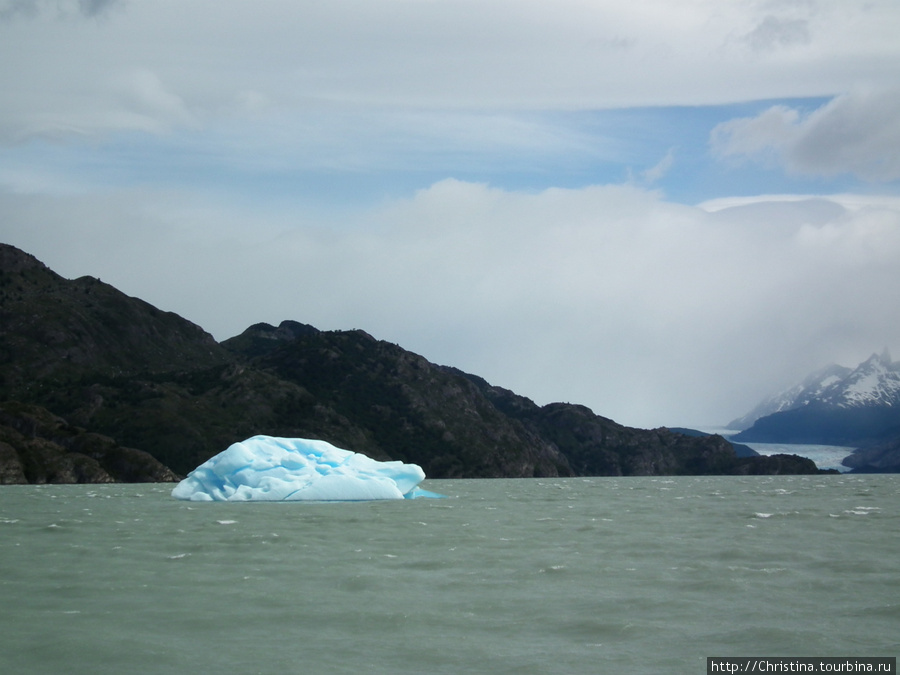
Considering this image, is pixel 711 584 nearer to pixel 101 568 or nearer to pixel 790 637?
pixel 790 637

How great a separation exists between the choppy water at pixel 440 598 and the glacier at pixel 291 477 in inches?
862

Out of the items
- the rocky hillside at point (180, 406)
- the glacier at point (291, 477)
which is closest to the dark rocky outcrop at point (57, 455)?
the rocky hillside at point (180, 406)

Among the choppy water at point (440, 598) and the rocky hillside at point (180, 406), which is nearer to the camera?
the choppy water at point (440, 598)

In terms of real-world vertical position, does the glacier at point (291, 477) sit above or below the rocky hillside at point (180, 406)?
below

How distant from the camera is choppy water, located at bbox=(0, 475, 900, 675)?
1184 cm

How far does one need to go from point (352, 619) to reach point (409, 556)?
7.79 metres

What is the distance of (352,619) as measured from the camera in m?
14.1

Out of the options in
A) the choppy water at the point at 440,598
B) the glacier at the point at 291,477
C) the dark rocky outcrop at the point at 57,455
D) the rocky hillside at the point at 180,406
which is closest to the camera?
the choppy water at the point at 440,598

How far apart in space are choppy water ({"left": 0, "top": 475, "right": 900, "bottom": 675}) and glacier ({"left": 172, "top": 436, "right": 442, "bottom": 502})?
21.9 m

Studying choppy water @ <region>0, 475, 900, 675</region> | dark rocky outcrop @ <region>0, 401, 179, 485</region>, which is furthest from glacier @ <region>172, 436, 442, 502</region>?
dark rocky outcrop @ <region>0, 401, 179, 485</region>

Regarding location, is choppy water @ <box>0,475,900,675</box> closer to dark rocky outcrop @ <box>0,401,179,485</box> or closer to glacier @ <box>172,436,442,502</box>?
glacier @ <box>172,436,442,502</box>

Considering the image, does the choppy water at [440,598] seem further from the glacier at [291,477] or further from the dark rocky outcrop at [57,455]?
the dark rocky outcrop at [57,455]

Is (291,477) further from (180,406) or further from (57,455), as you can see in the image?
(180,406)

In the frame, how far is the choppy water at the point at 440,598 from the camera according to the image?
1184cm
